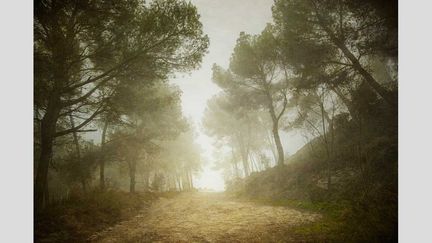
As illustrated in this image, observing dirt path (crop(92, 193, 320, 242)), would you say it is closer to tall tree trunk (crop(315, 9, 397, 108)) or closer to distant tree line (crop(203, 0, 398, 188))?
distant tree line (crop(203, 0, 398, 188))

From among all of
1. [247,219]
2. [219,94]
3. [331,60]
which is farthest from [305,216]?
[219,94]

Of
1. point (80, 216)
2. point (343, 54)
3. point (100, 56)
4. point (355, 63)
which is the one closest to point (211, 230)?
point (80, 216)

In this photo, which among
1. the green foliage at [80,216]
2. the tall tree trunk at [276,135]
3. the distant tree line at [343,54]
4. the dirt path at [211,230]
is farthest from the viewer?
the tall tree trunk at [276,135]

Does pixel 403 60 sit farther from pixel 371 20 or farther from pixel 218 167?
pixel 218 167

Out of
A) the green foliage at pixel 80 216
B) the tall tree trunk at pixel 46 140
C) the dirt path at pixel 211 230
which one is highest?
the tall tree trunk at pixel 46 140

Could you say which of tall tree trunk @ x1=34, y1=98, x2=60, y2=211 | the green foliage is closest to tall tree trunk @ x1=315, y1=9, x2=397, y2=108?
the green foliage

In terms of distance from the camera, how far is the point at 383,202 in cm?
502

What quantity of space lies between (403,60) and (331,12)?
402 cm

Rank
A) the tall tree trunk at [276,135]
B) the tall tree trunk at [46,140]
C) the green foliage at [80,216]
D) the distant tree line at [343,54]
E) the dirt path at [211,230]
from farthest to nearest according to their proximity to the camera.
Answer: the tall tree trunk at [276,135]
the distant tree line at [343,54]
the tall tree trunk at [46,140]
the green foliage at [80,216]
the dirt path at [211,230]

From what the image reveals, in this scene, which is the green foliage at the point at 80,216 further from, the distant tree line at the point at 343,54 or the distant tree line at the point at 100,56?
the distant tree line at the point at 343,54

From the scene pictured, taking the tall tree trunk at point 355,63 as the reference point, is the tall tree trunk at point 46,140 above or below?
below

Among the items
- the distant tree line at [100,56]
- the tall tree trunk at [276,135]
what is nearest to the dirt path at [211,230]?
the distant tree line at [100,56]

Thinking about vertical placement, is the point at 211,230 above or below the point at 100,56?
below

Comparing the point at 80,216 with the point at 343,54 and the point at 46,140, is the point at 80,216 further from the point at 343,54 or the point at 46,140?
the point at 343,54
